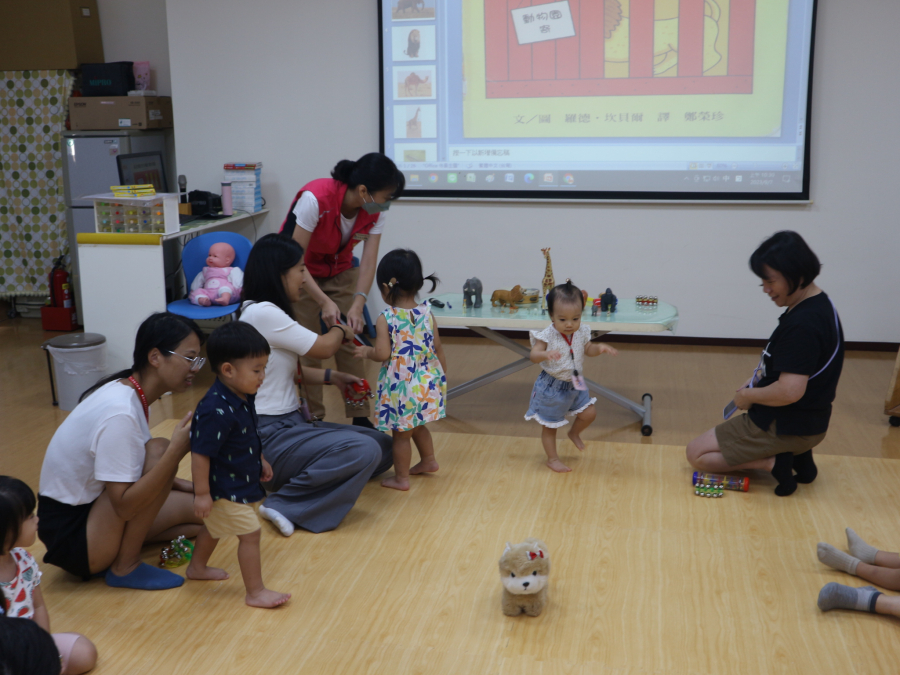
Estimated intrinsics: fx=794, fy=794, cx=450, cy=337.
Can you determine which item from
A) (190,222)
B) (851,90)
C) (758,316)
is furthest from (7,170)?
(851,90)

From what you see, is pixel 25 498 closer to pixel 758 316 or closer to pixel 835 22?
pixel 758 316

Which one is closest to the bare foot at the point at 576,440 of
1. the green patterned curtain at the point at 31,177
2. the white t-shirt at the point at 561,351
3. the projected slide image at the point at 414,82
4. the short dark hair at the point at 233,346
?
the white t-shirt at the point at 561,351

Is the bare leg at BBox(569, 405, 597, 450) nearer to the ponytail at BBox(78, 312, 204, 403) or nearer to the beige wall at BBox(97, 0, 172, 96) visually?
the ponytail at BBox(78, 312, 204, 403)

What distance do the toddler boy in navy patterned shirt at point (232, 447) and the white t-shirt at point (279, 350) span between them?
39 centimetres

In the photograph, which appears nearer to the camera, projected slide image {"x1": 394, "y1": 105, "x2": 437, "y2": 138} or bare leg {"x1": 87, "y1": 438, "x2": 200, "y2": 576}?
bare leg {"x1": 87, "y1": 438, "x2": 200, "y2": 576}

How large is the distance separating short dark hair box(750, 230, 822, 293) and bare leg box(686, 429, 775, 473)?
657mm

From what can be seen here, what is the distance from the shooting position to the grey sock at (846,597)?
208 centimetres

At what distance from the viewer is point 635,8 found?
474 cm

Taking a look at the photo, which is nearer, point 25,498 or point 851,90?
point 25,498

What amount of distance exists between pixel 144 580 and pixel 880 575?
6.76 ft

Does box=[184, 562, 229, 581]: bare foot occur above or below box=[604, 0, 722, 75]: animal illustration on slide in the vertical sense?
below

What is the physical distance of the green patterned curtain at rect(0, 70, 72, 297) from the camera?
550 centimetres

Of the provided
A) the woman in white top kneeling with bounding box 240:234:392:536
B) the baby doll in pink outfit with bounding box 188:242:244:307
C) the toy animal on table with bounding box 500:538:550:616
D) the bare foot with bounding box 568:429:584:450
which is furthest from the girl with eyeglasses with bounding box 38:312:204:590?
the baby doll in pink outfit with bounding box 188:242:244:307

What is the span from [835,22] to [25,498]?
4752mm
